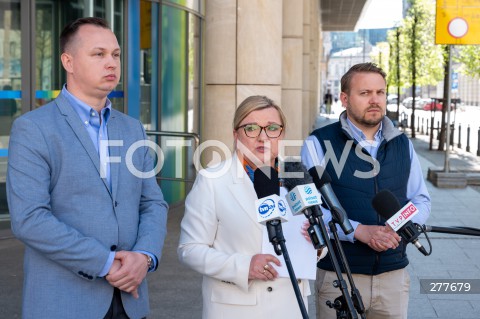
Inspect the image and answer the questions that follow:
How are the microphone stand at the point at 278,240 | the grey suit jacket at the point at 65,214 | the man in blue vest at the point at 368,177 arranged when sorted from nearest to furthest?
the microphone stand at the point at 278,240, the grey suit jacket at the point at 65,214, the man in blue vest at the point at 368,177

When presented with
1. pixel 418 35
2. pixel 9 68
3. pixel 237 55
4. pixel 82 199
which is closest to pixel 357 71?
pixel 82 199

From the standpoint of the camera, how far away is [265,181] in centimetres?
305

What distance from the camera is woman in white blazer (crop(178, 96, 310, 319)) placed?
3.16m

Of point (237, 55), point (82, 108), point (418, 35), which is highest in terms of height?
point (418, 35)

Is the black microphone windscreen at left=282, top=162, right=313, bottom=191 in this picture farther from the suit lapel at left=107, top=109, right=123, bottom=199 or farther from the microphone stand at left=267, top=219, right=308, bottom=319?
the suit lapel at left=107, top=109, right=123, bottom=199

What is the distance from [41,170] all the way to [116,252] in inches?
16.2

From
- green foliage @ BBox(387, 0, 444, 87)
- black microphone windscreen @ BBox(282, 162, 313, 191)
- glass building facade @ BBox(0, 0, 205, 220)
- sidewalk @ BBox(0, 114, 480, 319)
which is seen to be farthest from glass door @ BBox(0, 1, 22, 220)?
green foliage @ BBox(387, 0, 444, 87)

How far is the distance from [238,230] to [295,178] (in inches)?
16.9

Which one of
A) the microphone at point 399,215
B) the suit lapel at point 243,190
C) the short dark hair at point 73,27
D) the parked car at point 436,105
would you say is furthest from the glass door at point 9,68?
the parked car at point 436,105

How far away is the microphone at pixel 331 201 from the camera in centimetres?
279

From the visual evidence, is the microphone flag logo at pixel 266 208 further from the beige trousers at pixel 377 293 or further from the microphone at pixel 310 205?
the beige trousers at pixel 377 293

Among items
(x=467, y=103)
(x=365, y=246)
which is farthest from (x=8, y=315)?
(x=467, y=103)

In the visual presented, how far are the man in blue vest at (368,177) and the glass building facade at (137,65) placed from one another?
487 cm

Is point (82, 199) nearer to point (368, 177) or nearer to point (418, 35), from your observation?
point (368, 177)
